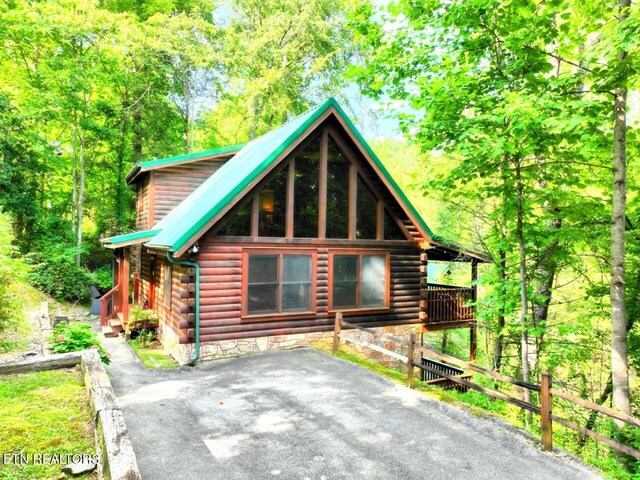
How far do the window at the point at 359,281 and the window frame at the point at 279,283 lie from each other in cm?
62

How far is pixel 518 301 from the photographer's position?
9711mm

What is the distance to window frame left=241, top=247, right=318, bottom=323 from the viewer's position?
9852 millimetres

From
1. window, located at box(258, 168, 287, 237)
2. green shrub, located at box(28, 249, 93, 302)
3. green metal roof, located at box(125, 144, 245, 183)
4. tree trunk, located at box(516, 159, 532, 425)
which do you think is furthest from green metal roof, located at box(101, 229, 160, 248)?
green shrub, located at box(28, 249, 93, 302)

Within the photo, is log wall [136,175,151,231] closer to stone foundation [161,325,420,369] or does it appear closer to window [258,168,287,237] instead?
A: stone foundation [161,325,420,369]

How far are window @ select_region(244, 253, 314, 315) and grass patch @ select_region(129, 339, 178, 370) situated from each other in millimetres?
2276

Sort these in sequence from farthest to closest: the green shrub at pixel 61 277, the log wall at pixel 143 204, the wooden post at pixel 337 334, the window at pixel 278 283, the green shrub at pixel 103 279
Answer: the green shrub at pixel 103 279 < the green shrub at pixel 61 277 < the log wall at pixel 143 204 < the window at pixel 278 283 < the wooden post at pixel 337 334

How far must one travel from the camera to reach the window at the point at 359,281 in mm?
11164

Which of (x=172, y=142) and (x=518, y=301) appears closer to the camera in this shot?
(x=518, y=301)

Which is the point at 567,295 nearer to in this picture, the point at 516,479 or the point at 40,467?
the point at 516,479

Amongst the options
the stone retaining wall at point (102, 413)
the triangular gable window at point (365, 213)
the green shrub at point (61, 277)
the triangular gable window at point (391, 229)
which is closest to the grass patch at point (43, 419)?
the stone retaining wall at point (102, 413)

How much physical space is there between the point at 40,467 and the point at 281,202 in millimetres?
7367

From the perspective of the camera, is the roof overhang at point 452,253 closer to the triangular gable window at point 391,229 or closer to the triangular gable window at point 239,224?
the triangular gable window at point 391,229

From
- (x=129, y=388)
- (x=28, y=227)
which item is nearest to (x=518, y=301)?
(x=129, y=388)

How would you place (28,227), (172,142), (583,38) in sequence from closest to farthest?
1. (583,38)
2. (28,227)
3. (172,142)
